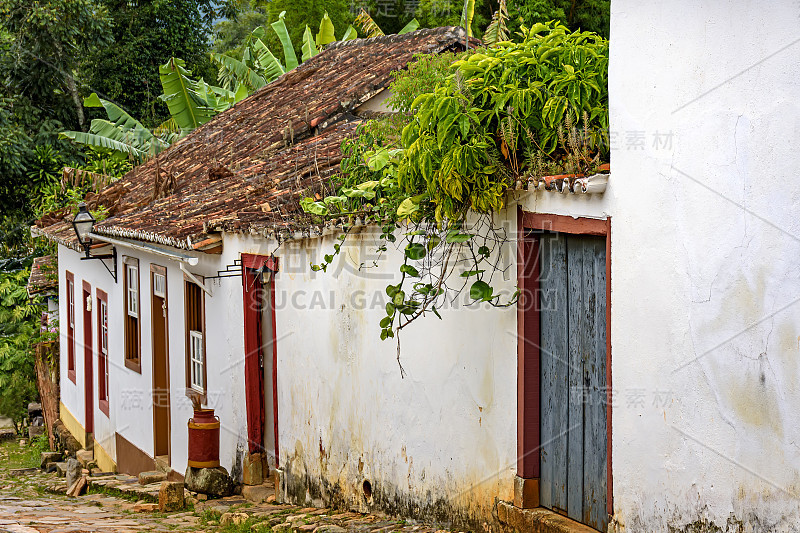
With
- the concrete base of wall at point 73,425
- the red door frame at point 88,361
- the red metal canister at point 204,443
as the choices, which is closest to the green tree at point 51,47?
the concrete base of wall at point 73,425

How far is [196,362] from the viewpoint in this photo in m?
10.6

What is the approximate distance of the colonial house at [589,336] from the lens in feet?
13.6

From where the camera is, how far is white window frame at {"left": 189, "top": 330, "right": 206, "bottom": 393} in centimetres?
1043

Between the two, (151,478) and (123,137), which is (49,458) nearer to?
(151,478)

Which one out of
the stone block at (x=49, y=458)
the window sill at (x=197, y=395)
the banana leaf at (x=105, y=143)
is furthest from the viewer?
the banana leaf at (x=105, y=143)

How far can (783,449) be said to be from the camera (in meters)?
4.04

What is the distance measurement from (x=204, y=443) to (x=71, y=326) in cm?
768

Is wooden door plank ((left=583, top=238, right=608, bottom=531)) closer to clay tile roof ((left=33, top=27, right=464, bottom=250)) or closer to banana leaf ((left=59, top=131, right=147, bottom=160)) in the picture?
clay tile roof ((left=33, top=27, right=464, bottom=250))

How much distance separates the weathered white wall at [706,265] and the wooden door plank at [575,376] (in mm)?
417

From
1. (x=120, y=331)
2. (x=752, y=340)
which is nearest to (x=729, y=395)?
(x=752, y=340)

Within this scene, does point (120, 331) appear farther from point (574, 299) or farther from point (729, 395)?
point (729, 395)

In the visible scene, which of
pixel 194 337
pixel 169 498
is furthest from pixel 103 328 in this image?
pixel 169 498

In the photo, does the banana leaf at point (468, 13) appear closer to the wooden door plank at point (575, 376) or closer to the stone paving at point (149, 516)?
the wooden door plank at point (575, 376)

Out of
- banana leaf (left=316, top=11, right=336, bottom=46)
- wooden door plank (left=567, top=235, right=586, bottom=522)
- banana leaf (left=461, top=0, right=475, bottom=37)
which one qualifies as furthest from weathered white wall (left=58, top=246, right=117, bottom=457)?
wooden door plank (left=567, top=235, right=586, bottom=522)
